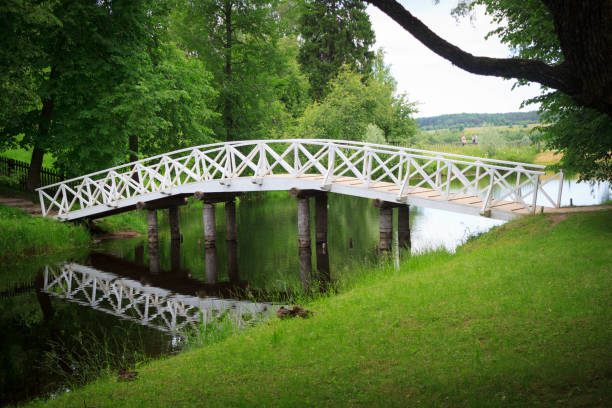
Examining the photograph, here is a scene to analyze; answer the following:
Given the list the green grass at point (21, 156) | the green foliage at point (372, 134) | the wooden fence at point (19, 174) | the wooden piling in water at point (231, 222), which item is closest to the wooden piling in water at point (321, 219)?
the wooden piling in water at point (231, 222)

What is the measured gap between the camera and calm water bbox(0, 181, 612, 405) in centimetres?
872

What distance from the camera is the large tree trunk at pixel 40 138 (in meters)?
19.8

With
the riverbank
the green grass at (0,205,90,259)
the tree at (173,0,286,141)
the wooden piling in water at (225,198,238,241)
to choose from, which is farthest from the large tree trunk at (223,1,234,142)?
the green grass at (0,205,90,259)

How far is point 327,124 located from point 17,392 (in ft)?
84.6

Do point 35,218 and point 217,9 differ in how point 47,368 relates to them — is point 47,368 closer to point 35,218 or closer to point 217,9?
point 35,218

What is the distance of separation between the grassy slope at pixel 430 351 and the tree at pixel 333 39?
32935mm

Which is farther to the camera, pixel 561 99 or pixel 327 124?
pixel 327 124

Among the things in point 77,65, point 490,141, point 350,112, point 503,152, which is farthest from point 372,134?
point 77,65

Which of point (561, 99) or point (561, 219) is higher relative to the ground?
point (561, 99)

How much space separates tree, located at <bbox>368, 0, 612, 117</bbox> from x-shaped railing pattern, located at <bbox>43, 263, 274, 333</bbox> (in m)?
5.94

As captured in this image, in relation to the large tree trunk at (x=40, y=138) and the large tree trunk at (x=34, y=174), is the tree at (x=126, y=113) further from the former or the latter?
the large tree trunk at (x=34, y=174)

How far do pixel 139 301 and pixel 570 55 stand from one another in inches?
422

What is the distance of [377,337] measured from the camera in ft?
20.5

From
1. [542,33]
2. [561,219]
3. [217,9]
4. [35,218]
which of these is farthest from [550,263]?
[217,9]
